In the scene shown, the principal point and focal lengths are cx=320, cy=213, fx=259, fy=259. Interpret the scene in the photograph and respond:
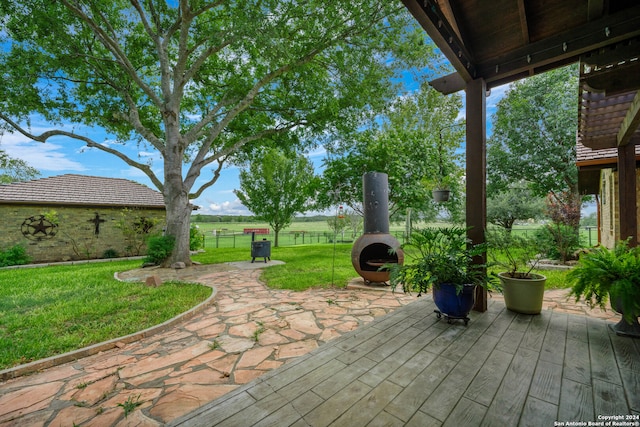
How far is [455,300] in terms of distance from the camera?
2.80m

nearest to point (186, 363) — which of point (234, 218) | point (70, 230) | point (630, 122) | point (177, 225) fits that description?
point (630, 122)

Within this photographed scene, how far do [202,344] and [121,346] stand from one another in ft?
3.04

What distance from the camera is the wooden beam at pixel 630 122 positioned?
3.26 m

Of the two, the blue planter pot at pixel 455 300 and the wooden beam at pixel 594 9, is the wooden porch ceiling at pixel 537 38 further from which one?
the blue planter pot at pixel 455 300

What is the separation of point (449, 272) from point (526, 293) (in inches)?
43.6

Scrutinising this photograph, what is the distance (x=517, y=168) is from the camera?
13.0 meters

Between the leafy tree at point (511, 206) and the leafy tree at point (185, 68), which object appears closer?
the leafy tree at point (185, 68)

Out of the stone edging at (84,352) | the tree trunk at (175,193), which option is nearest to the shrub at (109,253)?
the tree trunk at (175,193)

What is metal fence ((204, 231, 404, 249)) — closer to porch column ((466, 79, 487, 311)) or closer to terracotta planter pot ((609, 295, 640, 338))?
porch column ((466, 79, 487, 311))

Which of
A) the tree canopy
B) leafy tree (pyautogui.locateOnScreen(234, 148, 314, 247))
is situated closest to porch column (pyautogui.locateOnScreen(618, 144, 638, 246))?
the tree canopy

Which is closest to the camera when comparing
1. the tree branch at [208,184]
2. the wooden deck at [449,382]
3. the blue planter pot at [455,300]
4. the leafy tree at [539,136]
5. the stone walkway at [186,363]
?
the wooden deck at [449,382]

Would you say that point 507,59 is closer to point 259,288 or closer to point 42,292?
point 259,288

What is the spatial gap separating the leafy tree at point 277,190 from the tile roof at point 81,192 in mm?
4511

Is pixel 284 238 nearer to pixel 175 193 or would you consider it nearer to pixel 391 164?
pixel 391 164
